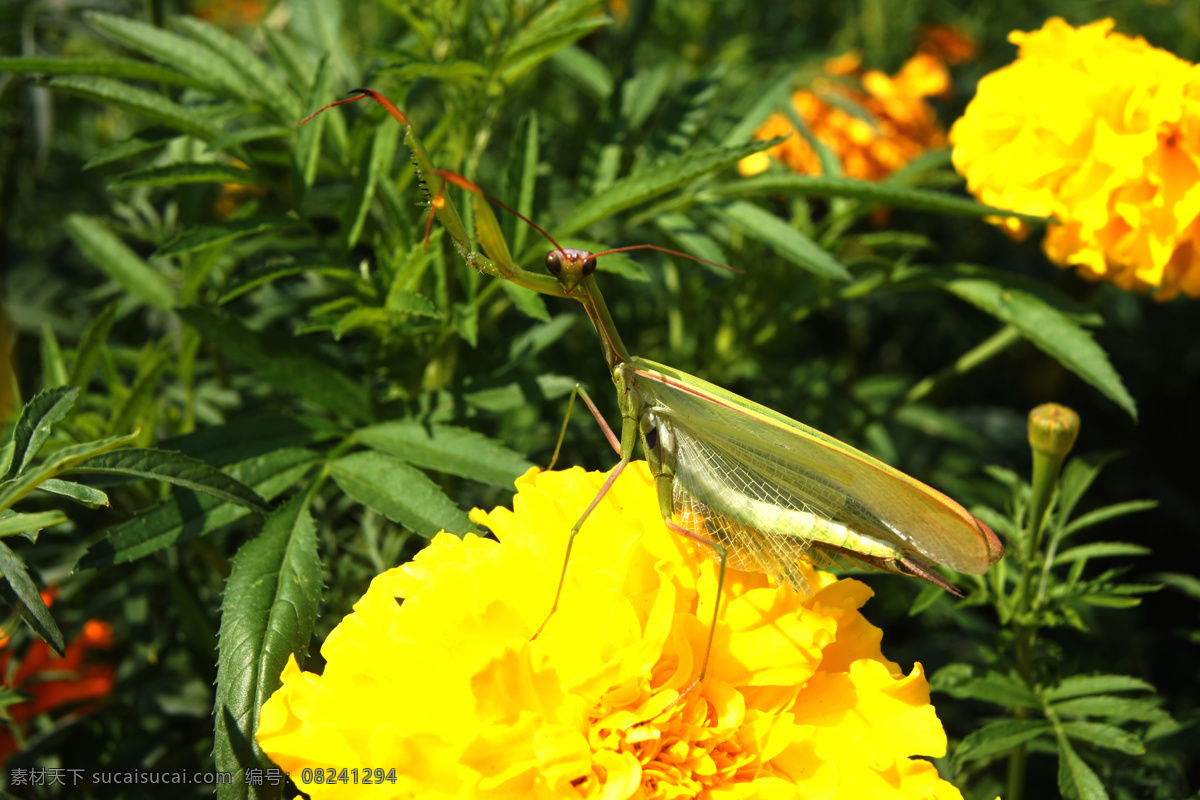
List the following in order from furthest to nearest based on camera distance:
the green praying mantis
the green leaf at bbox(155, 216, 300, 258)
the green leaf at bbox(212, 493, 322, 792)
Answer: the green leaf at bbox(155, 216, 300, 258) → the green praying mantis → the green leaf at bbox(212, 493, 322, 792)

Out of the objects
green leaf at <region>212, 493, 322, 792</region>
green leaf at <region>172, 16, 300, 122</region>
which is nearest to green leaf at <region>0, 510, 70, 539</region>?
green leaf at <region>212, 493, 322, 792</region>

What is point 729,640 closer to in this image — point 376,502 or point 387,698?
point 387,698

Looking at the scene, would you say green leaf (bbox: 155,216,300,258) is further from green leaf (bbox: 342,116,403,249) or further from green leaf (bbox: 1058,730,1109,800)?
green leaf (bbox: 1058,730,1109,800)

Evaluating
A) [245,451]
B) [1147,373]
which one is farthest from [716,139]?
[1147,373]

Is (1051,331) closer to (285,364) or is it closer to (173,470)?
(285,364)

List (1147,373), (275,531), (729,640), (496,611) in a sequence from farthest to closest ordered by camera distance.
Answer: (1147,373) < (275,531) < (729,640) < (496,611)

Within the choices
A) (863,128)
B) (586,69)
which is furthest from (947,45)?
(586,69)
